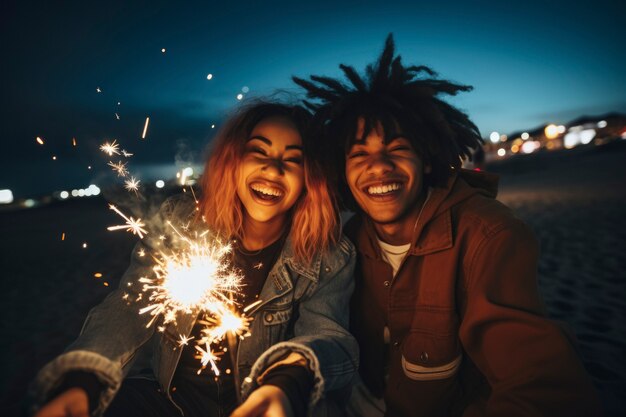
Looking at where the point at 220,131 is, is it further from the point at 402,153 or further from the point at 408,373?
the point at 408,373

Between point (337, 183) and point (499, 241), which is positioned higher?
point (337, 183)

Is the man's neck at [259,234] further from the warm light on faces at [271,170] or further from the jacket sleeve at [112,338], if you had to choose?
the jacket sleeve at [112,338]

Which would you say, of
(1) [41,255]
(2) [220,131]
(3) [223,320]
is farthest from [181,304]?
(1) [41,255]

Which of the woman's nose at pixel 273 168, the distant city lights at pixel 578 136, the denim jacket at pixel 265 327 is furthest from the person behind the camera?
the distant city lights at pixel 578 136

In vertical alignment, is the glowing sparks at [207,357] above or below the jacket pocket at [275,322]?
below

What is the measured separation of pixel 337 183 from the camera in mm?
3377

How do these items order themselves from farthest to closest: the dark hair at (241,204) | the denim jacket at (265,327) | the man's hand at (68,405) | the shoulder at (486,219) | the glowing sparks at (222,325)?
the dark hair at (241,204) → the glowing sparks at (222,325) → the shoulder at (486,219) → the denim jacket at (265,327) → the man's hand at (68,405)

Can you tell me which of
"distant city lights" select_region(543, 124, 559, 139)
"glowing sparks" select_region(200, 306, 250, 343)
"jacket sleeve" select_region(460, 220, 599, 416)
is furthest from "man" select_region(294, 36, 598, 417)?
"distant city lights" select_region(543, 124, 559, 139)

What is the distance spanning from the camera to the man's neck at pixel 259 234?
3088 millimetres

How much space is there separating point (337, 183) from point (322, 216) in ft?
1.60

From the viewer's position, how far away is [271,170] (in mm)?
2854

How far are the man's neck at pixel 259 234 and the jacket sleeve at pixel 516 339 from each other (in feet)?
5.57

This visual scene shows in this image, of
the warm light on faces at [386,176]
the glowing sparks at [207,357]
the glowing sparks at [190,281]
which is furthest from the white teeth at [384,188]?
the glowing sparks at [207,357]

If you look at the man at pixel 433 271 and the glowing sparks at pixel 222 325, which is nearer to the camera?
the man at pixel 433 271
